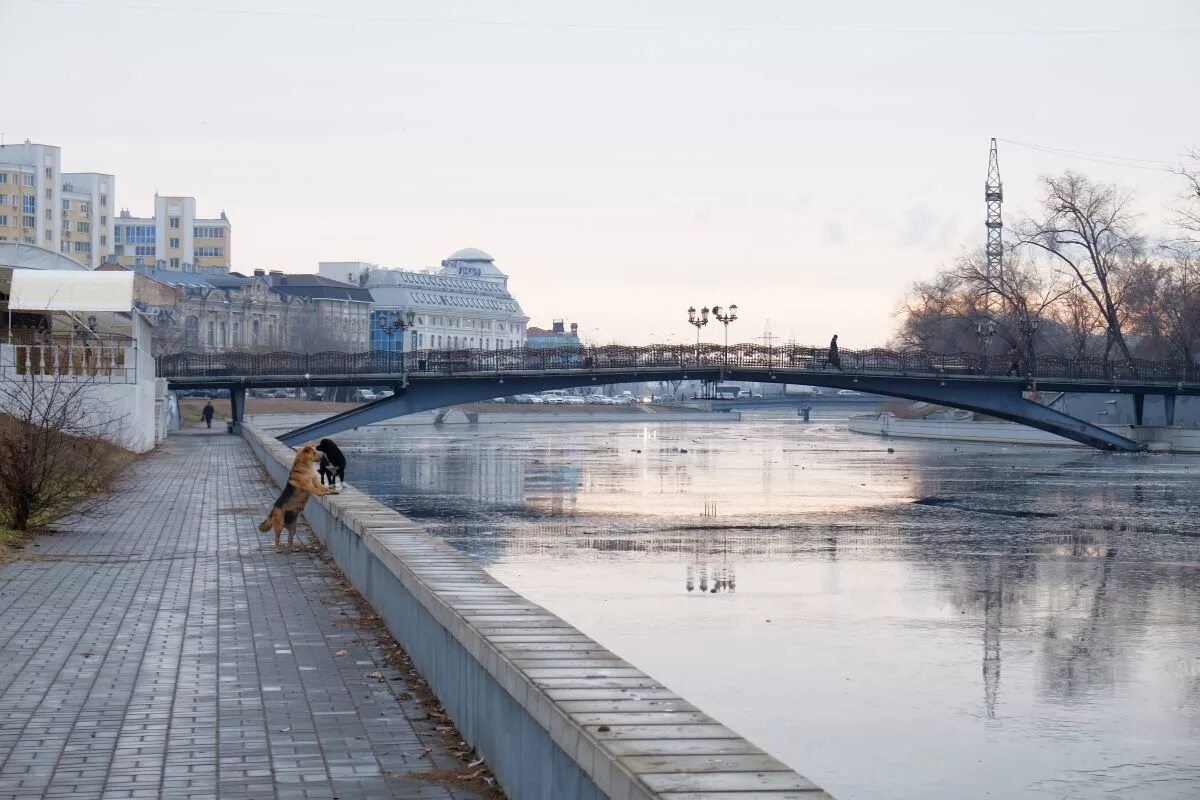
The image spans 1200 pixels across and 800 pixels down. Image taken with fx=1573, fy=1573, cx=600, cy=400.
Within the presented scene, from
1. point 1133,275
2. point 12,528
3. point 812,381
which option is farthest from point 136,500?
point 1133,275

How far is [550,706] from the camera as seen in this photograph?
5957mm

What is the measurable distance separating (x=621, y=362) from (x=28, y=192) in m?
114

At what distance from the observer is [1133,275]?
259ft

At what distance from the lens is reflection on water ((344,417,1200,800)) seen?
1123cm

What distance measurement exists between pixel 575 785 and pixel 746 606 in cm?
1305

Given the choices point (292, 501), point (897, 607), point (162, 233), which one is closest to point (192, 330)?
point (162, 233)

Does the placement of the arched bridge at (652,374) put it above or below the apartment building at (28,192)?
below

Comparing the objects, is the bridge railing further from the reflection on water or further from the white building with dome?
the white building with dome

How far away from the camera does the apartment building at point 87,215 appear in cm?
17000

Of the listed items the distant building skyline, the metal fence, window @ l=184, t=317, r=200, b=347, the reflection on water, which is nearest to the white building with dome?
the distant building skyline

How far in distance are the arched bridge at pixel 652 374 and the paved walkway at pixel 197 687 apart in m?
41.5

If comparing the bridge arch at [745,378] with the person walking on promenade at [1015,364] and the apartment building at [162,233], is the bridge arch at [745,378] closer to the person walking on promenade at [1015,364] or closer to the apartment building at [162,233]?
the person walking on promenade at [1015,364]

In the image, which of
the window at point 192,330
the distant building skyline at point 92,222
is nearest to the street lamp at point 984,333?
the window at point 192,330

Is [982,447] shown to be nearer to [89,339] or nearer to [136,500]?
[89,339]
